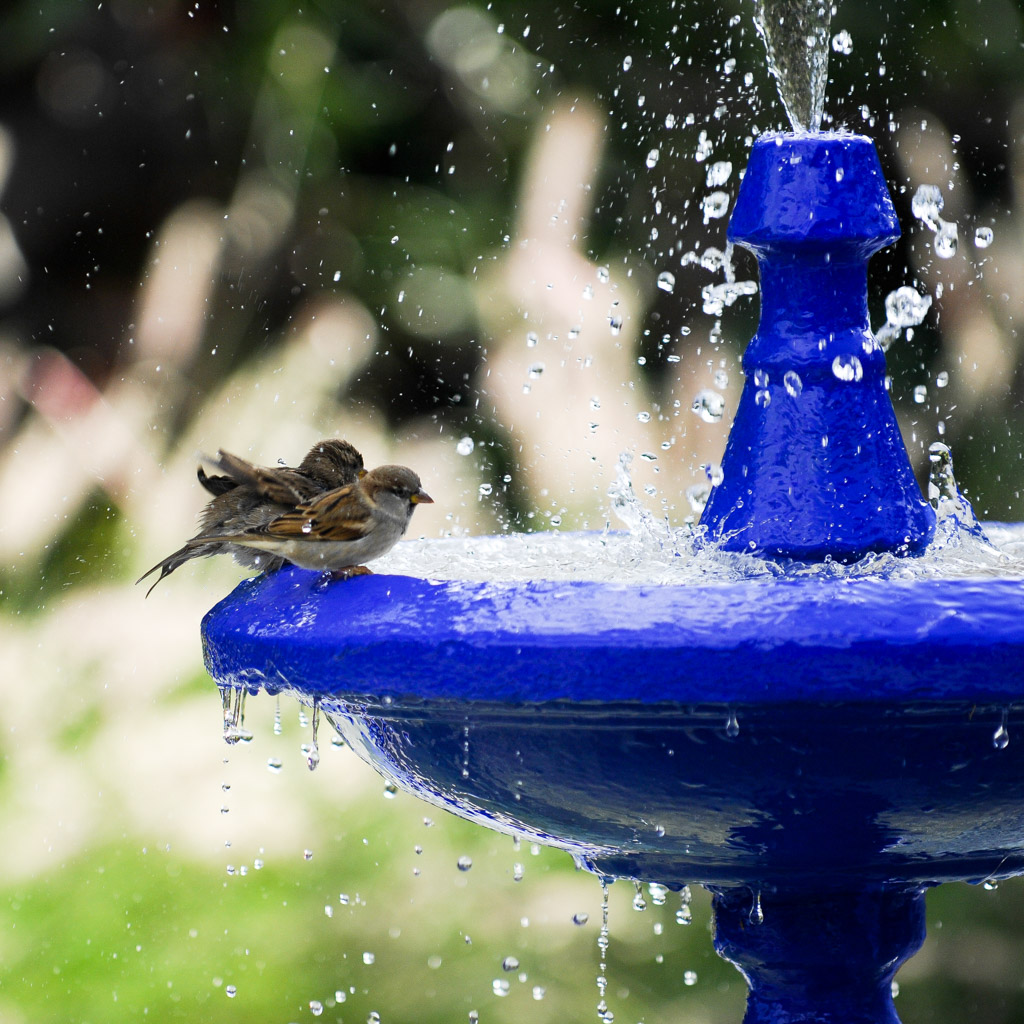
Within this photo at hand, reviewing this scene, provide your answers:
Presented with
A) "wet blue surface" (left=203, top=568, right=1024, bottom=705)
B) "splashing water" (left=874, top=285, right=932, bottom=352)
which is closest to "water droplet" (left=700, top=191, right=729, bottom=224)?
"splashing water" (left=874, top=285, right=932, bottom=352)

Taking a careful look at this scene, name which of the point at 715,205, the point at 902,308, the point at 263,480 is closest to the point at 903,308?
the point at 902,308

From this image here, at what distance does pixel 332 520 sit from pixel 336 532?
21mm

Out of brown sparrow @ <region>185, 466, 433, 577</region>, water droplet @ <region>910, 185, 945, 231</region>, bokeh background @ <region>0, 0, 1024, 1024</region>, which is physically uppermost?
water droplet @ <region>910, 185, 945, 231</region>

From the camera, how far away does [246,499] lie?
2.60 meters

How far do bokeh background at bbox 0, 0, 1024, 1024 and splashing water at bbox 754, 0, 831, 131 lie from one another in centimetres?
149

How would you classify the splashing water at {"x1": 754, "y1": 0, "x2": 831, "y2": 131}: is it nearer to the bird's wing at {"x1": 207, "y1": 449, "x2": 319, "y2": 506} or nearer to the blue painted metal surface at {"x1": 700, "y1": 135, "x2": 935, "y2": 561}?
the blue painted metal surface at {"x1": 700, "y1": 135, "x2": 935, "y2": 561}

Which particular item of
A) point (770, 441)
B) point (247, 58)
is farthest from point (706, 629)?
point (247, 58)

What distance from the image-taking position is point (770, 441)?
7.28ft

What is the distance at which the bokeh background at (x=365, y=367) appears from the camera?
4.49 meters

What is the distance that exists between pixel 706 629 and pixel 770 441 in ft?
2.41

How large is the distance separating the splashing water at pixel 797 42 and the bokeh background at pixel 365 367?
1494 millimetres

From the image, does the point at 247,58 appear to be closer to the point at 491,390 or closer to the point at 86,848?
the point at 491,390

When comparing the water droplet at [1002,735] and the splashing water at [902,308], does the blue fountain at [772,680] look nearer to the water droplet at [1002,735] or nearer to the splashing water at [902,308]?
the water droplet at [1002,735]

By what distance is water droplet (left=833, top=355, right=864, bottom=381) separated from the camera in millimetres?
2203
